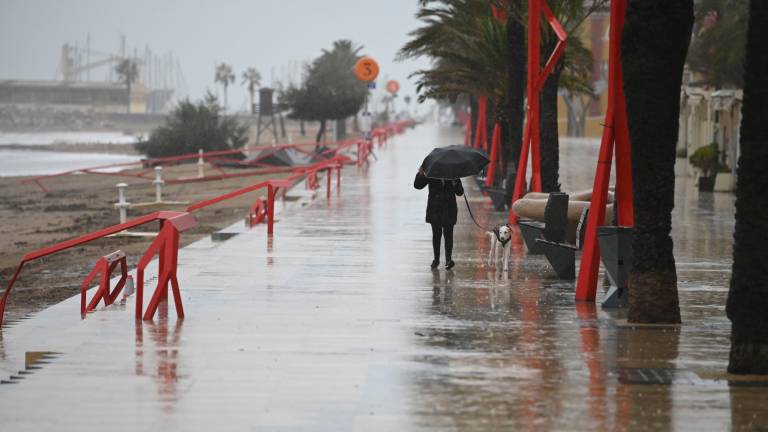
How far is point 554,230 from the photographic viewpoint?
1548cm

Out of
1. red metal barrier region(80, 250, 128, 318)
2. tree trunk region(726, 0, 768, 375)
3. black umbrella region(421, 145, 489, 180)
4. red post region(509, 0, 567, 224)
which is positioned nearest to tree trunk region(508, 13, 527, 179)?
red post region(509, 0, 567, 224)

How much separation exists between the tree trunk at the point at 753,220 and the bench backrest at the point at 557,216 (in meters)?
6.07

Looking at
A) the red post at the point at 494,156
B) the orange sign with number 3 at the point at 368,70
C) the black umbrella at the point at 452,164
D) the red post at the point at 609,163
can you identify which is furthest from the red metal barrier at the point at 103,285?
the orange sign with number 3 at the point at 368,70

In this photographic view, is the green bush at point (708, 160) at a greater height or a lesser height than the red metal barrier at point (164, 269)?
greater

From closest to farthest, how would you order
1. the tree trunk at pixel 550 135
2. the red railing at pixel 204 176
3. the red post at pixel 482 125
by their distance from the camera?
the tree trunk at pixel 550 135, the red railing at pixel 204 176, the red post at pixel 482 125

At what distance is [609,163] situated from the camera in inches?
505

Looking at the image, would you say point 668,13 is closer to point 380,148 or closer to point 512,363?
point 512,363

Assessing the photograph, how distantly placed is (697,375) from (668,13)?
10.7ft

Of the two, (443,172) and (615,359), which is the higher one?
(443,172)

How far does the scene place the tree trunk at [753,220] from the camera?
897 cm

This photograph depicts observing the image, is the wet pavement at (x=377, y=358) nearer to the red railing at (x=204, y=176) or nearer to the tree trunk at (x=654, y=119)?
the tree trunk at (x=654, y=119)

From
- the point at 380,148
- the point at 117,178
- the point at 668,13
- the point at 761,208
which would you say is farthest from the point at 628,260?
the point at 380,148

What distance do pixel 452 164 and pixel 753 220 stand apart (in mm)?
6651

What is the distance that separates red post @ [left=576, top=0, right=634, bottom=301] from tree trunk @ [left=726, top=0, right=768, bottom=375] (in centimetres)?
328
